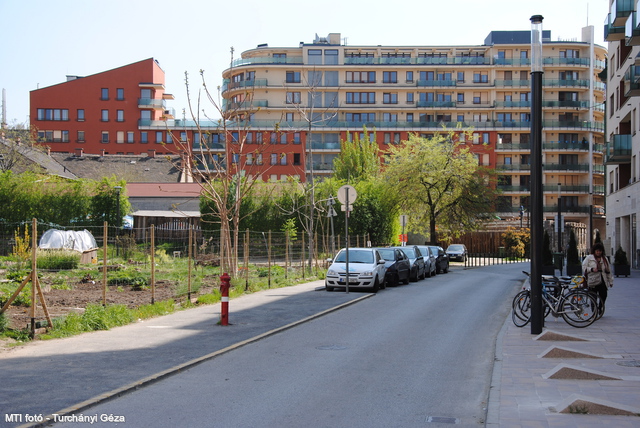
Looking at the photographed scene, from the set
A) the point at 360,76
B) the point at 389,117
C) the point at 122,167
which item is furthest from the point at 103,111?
the point at 389,117

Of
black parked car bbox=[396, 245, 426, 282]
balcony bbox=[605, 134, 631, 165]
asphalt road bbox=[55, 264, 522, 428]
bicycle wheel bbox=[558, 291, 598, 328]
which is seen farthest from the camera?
balcony bbox=[605, 134, 631, 165]

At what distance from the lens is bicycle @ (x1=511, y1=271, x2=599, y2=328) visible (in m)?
14.5

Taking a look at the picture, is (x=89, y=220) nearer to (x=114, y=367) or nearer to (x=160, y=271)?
(x=160, y=271)

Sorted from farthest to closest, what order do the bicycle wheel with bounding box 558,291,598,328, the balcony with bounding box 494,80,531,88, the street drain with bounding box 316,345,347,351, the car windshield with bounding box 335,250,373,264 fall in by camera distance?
the balcony with bounding box 494,80,531,88, the car windshield with bounding box 335,250,373,264, the bicycle wheel with bounding box 558,291,598,328, the street drain with bounding box 316,345,347,351

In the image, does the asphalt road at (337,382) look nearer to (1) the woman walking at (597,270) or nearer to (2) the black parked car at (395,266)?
(1) the woman walking at (597,270)

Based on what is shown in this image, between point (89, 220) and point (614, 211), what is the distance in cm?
3392

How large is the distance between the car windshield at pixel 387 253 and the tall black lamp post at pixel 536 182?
15.0 metres

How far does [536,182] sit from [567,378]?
450 centimetres

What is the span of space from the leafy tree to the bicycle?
31982mm

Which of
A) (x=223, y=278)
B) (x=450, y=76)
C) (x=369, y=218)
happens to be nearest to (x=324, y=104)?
(x=450, y=76)

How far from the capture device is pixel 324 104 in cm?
8400

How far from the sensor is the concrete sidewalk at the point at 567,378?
6957 millimetres

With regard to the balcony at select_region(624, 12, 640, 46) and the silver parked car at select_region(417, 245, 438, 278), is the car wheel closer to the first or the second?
the silver parked car at select_region(417, 245, 438, 278)

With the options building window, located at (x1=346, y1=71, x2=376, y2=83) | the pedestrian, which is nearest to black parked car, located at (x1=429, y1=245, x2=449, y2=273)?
the pedestrian
